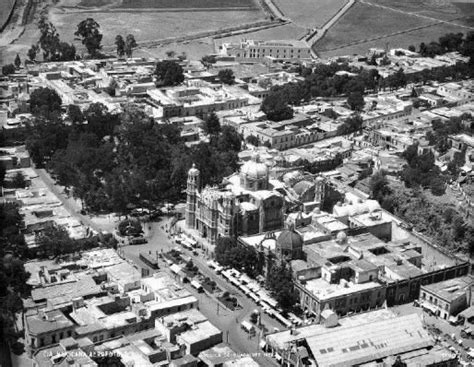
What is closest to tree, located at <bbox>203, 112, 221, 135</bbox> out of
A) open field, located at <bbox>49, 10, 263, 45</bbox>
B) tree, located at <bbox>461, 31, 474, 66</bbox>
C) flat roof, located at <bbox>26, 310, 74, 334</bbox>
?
flat roof, located at <bbox>26, 310, 74, 334</bbox>

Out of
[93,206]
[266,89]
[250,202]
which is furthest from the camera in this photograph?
[266,89]

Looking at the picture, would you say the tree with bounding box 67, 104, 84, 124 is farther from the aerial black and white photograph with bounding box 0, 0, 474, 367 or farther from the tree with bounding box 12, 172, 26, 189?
the tree with bounding box 12, 172, 26, 189

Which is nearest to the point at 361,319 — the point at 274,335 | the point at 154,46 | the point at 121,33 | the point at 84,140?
the point at 274,335

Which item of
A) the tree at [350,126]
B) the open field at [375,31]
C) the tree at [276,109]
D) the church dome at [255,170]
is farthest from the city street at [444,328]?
the open field at [375,31]

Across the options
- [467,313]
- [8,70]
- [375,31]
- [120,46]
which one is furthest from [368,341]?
[375,31]

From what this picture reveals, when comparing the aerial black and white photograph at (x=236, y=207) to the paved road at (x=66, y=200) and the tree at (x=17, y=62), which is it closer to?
the paved road at (x=66, y=200)

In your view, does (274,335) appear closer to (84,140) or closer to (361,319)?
(361,319)

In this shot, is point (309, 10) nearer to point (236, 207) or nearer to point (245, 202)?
point (245, 202)
